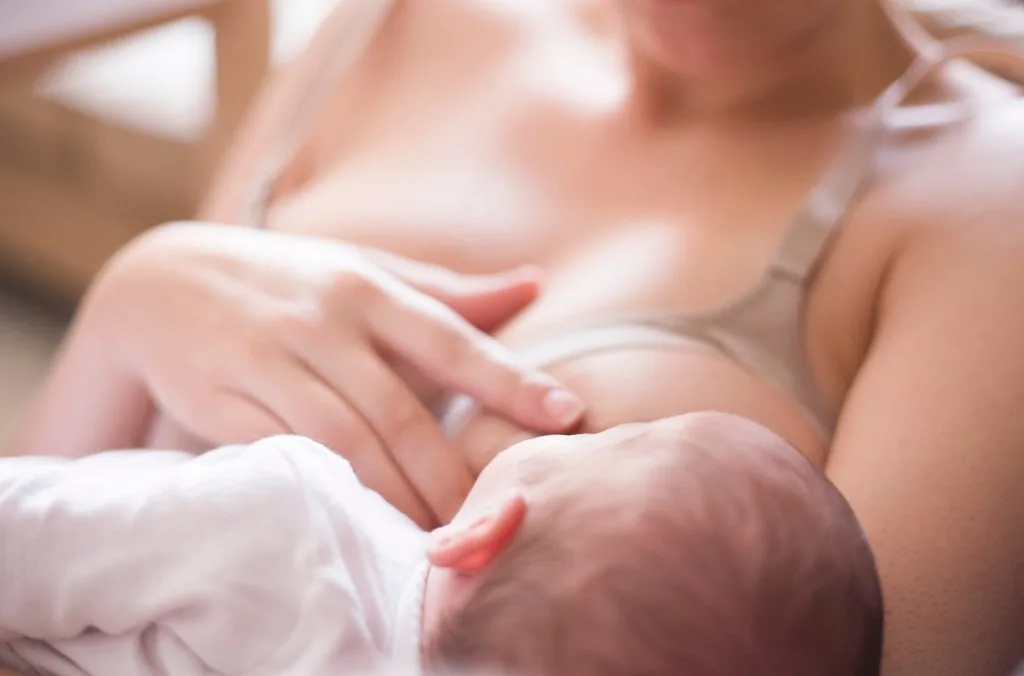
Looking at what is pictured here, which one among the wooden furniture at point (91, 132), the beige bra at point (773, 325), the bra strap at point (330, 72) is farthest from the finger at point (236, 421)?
the wooden furniture at point (91, 132)

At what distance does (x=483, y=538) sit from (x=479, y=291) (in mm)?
259

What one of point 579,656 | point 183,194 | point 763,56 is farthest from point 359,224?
point 183,194

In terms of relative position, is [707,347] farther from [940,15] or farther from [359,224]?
[940,15]

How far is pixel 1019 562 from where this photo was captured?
59 cm

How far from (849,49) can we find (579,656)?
1.66 feet

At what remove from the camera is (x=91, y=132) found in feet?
5.26

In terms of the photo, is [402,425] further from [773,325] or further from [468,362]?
[773,325]

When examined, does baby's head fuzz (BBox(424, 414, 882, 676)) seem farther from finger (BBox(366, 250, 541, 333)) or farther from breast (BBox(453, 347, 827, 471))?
finger (BBox(366, 250, 541, 333))

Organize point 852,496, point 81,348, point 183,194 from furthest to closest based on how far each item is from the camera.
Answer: point 183,194 → point 81,348 → point 852,496

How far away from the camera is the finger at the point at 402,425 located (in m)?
0.64

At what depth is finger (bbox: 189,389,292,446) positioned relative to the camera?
2.18 feet

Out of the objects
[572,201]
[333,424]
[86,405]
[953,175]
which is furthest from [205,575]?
[953,175]

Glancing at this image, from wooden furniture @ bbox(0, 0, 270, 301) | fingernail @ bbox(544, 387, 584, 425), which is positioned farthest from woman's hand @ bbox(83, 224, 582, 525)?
wooden furniture @ bbox(0, 0, 270, 301)

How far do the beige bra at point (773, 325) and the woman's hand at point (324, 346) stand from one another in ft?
0.14
